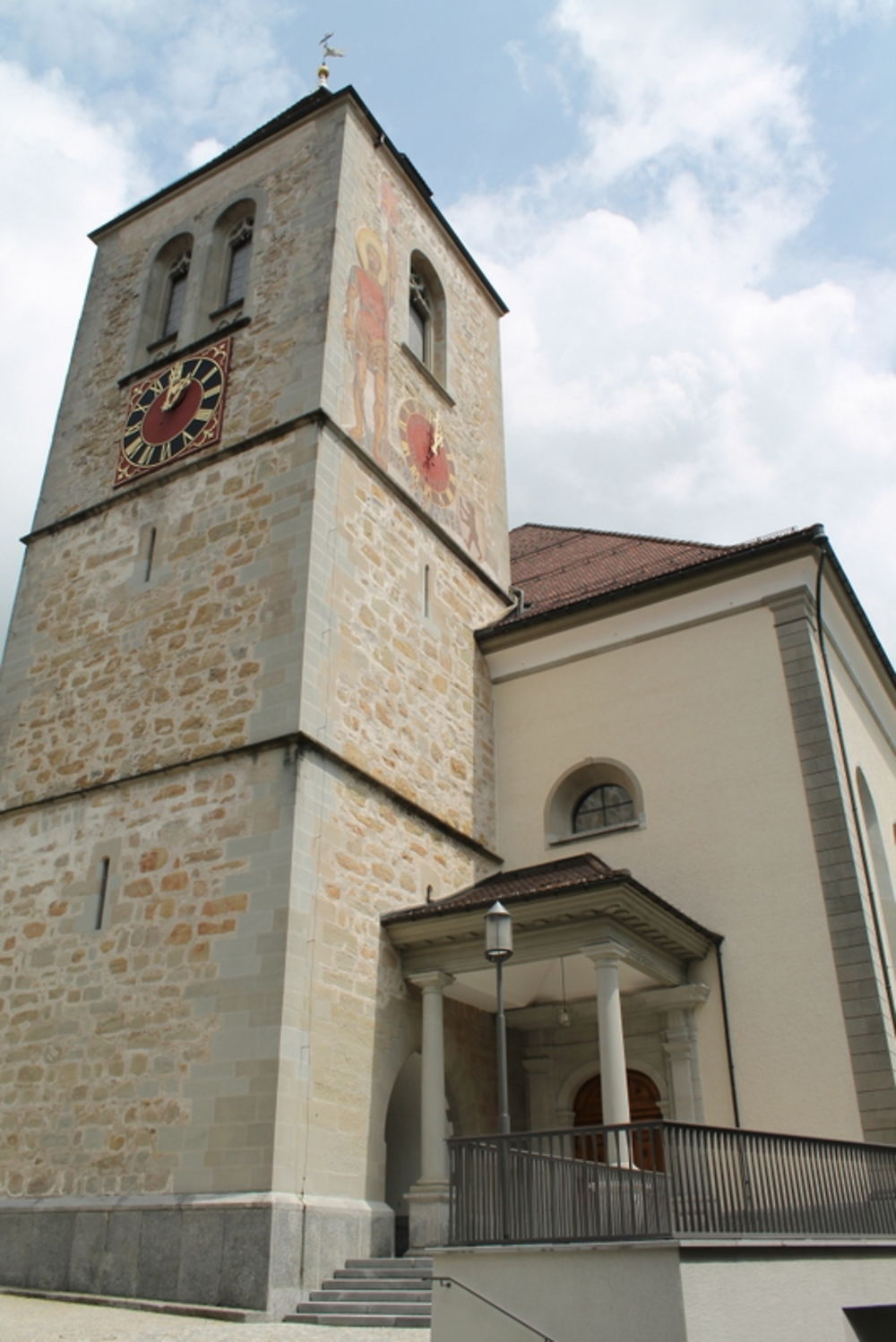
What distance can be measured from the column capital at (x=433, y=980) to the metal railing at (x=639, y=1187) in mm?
3695

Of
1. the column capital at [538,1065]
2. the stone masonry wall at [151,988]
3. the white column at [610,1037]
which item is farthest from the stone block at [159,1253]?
the column capital at [538,1065]

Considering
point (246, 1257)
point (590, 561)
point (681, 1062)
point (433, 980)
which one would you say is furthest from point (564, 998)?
point (590, 561)

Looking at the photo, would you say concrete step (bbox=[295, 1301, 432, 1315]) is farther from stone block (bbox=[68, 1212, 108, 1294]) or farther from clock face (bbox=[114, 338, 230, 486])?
clock face (bbox=[114, 338, 230, 486])

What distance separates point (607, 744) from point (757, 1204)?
7.69m

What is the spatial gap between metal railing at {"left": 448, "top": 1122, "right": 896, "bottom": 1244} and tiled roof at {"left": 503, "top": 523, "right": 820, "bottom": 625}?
8.13 m

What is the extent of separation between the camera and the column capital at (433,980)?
11914 mm

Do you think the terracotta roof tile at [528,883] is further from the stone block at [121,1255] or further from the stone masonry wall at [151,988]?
A: the stone block at [121,1255]

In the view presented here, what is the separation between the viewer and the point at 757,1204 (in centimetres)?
755

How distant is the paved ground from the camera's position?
7625 millimetres

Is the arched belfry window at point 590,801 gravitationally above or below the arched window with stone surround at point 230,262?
below

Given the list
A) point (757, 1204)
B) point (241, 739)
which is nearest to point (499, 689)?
point (241, 739)

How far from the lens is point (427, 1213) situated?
1059 cm

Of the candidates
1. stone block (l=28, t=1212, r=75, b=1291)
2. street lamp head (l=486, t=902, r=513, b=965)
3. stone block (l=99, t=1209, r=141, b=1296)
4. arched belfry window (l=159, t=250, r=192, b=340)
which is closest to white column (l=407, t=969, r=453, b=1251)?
stone block (l=99, t=1209, r=141, b=1296)

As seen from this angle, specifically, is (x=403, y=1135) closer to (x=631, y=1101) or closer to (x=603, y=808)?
(x=631, y=1101)
